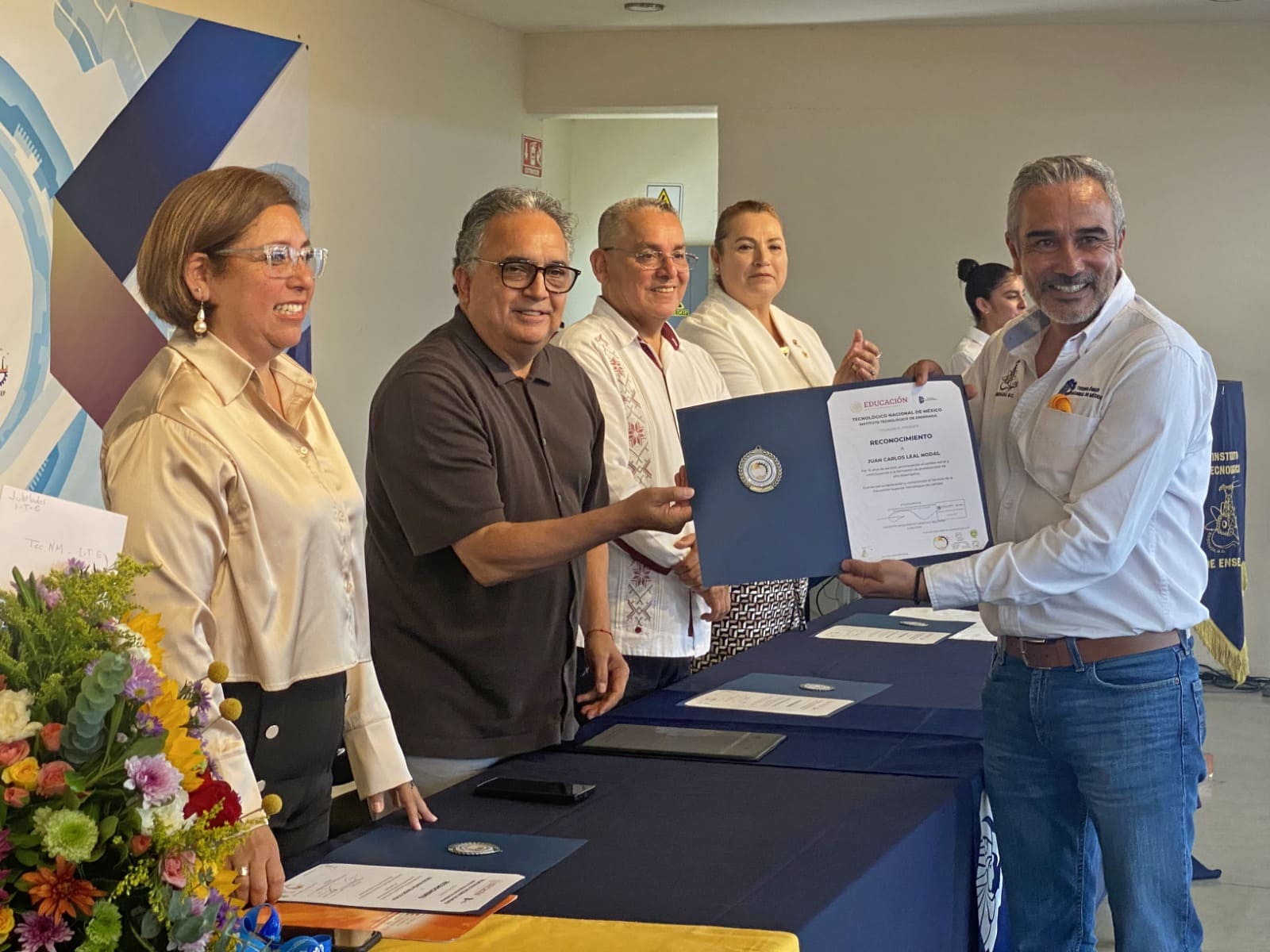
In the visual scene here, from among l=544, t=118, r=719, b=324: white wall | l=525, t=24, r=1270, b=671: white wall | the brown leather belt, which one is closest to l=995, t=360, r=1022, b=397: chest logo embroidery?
the brown leather belt

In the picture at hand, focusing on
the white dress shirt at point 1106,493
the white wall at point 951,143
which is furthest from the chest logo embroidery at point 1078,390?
the white wall at point 951,143

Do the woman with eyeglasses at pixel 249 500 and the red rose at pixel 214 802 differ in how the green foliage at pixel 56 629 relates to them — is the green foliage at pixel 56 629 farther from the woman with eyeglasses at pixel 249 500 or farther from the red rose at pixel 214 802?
the woman with eyeglasses at pixel 249 500

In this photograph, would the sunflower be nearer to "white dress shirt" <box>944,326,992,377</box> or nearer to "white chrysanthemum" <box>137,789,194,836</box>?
"white chrysanthemum" <box>137,789,194,836</box>

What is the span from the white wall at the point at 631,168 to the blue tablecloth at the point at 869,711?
19.0 ft

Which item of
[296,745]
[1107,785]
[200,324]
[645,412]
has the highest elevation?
[200,324]

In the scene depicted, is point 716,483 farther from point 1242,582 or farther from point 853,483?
point 1242,582

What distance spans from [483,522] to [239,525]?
542mm

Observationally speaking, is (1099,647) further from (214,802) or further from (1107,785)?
(214,802)

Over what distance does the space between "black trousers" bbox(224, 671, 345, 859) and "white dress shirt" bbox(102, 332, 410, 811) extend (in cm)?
4

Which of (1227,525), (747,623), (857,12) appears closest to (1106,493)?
(747,623)

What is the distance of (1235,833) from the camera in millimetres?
4613

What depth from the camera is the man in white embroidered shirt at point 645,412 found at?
9.79ft

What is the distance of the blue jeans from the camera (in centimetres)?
210

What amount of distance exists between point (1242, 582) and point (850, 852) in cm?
441
